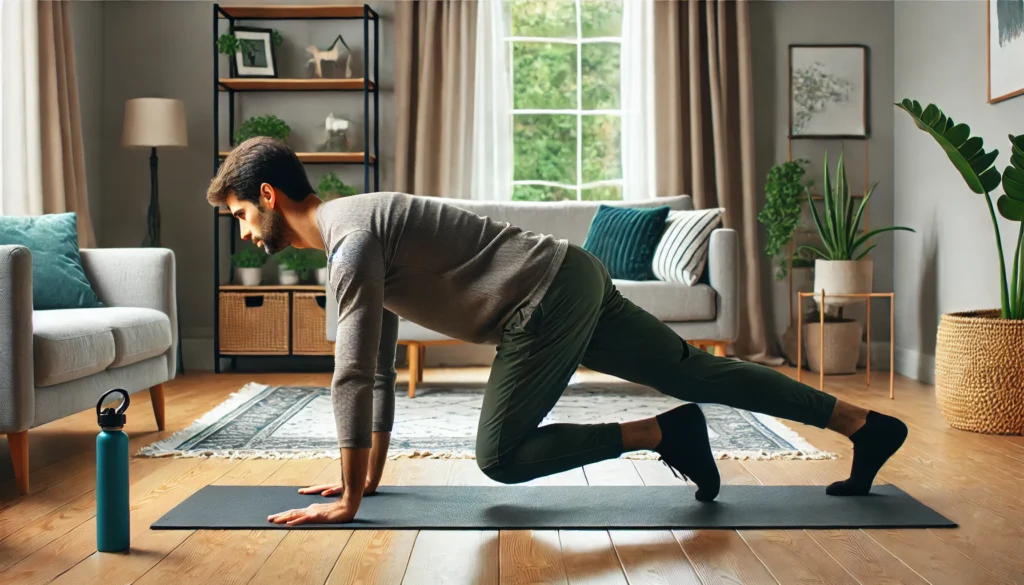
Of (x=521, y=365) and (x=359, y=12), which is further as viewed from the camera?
(x=359, y=12)

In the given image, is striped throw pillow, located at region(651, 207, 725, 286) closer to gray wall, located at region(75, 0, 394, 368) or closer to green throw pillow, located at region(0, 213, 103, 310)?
gray wall, located at region(75, 0, 394, 368)

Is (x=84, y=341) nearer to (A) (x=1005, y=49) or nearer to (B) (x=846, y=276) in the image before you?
(B) (x=846, y=276)

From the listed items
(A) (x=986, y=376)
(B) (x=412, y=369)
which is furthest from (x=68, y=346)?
(A) (x=986, y=376)

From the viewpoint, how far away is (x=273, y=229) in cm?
181

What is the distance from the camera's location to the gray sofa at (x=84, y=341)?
2176mm

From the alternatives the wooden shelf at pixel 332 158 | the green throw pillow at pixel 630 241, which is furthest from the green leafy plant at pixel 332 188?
the green throw pillow at pixel 630 241

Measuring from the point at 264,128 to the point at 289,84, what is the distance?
27 cm

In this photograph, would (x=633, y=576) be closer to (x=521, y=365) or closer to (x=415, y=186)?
(x=521, y=365)

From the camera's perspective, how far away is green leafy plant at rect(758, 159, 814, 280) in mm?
4648

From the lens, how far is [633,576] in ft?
5.18

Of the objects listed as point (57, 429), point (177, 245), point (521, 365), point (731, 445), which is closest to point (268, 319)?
point (177, 245)

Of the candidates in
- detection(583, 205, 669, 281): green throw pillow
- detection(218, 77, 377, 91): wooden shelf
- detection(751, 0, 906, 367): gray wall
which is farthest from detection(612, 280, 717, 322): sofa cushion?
detection(218, 77, 377, 91): wooden shelf

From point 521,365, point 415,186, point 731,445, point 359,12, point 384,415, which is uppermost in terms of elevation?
point 359,12

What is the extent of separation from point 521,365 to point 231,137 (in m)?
3.68
